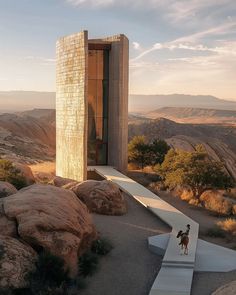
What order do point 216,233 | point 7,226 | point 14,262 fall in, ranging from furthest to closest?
point 216,233
point 7,226
point 14,262

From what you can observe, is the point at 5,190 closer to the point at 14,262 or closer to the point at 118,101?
the point at 14,262

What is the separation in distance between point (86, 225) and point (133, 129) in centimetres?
5240

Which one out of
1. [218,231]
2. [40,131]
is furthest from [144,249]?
[40,131]

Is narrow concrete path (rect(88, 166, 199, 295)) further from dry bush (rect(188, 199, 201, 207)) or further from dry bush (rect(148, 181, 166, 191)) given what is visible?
dry bush (rect(148, 181, 166, 191))

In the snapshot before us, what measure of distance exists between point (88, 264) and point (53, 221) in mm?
1821

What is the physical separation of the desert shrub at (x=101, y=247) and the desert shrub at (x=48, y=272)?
2.38 m

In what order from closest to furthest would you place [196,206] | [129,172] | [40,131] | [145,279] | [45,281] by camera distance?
[45,281] → [145,279] → [196,206] → [129,172] → [40,131]

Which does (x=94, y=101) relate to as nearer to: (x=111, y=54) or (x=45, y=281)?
(x=111, y=54)

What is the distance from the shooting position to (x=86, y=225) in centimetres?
1446

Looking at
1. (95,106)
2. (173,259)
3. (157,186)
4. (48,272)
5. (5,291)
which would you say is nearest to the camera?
(5,291)

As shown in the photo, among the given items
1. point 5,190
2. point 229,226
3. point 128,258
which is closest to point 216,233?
point 229,226

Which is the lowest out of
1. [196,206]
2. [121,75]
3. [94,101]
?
[196,206]

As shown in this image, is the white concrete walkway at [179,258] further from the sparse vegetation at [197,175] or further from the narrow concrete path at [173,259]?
the sparse vegetation at [197,175]

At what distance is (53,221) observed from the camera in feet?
42.7
